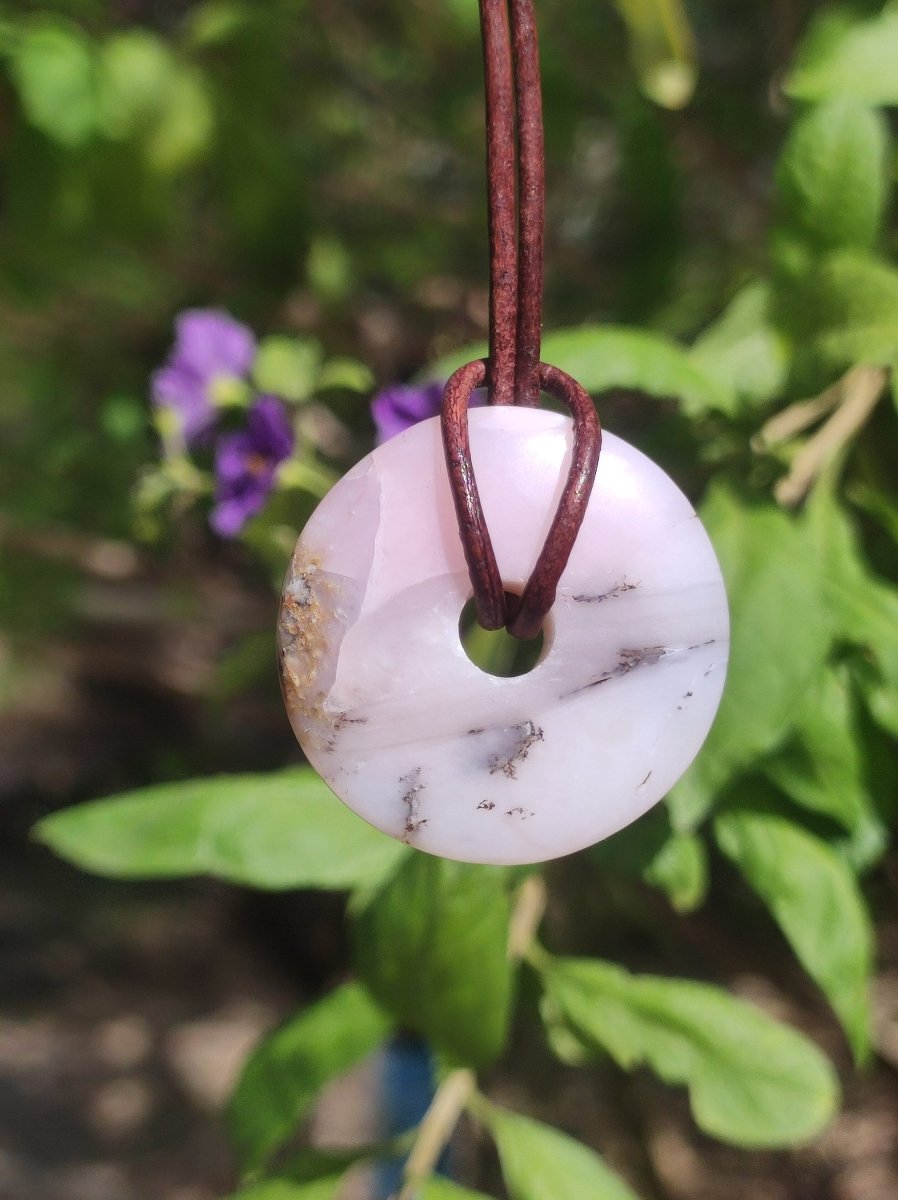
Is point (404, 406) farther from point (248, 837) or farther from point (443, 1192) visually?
point (443, 1192)

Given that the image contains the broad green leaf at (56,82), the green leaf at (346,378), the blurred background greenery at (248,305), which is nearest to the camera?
the green leaf at (346,378)

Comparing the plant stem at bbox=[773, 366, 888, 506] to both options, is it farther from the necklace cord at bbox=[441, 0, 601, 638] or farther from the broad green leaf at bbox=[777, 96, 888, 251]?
the necklace cord at bbox=[441, 0, 601, 638]

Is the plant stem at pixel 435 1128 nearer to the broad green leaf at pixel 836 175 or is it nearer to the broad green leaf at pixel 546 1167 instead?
the broad green leaf at pixel 546 1167

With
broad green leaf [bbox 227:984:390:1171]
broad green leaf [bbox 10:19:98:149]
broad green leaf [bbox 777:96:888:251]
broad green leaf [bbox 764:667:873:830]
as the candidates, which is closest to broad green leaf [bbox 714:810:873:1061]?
broad green leaf [bbox 764:667:873:830]

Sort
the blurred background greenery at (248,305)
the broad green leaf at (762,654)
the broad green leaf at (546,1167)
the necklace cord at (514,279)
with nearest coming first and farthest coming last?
the necklace cord at (514,279), the broad green leaf at (762,654), the broad green leaf at (546,1167), the blurred background greenery at (248,305)

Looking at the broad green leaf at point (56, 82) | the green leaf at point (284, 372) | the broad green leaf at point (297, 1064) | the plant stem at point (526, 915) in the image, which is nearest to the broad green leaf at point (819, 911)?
the plant stem at point (526, 915)

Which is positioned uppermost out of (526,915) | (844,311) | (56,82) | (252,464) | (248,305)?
(56,82)

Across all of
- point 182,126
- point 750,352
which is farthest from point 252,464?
point 182,126
